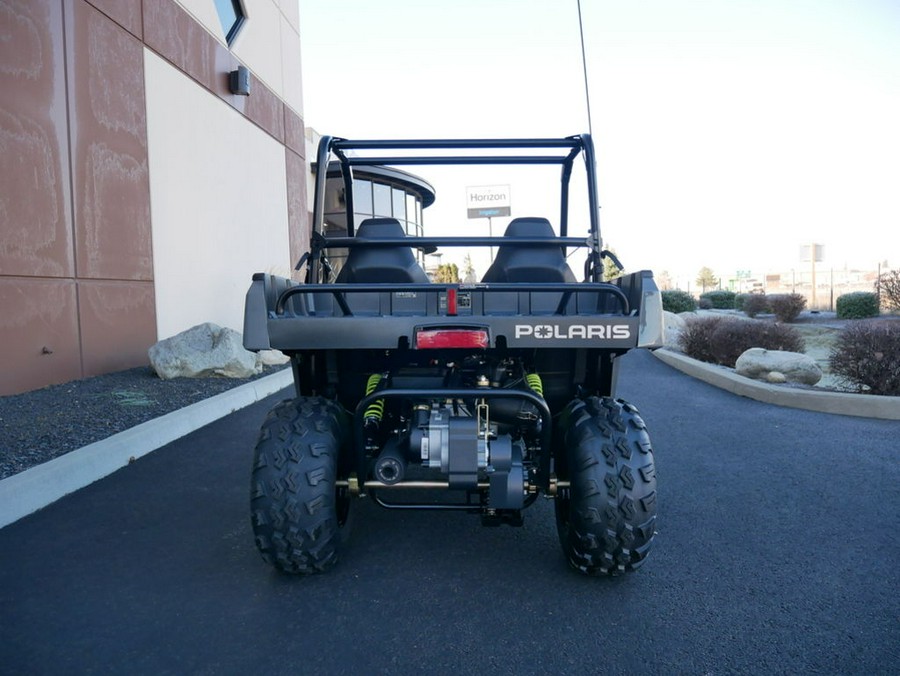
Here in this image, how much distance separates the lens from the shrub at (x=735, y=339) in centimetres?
1014

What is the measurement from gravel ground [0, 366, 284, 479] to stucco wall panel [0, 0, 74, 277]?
142 cm

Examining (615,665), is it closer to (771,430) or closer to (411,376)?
(411,376)

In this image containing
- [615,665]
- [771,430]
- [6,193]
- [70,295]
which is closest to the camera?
[615,665]

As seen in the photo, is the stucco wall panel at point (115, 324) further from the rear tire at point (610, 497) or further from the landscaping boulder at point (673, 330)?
the landscaping boulder at point (673, 330)

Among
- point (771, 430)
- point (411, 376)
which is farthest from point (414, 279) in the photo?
point (771, 430)

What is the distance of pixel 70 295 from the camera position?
7320 millimetres

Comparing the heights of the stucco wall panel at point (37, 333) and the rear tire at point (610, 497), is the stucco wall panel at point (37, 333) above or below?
above

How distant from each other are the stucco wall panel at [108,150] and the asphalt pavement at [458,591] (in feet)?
15.8

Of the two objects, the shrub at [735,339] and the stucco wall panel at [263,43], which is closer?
the shrub at [735,339]

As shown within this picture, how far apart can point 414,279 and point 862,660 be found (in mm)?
2659

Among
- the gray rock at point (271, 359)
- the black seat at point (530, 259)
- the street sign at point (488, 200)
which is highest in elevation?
the street sign at point (488, 200)

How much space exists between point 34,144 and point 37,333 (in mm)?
2123

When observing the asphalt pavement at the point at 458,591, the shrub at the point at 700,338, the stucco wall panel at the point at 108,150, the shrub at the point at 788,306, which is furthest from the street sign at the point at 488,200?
the asphalt pavement at the point at 458,591

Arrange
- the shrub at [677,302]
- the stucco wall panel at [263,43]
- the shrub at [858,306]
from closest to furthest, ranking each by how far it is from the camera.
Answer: the stucco wall panel at [263,43] → the shrub at [858,306] → the shrub at [677,302]
